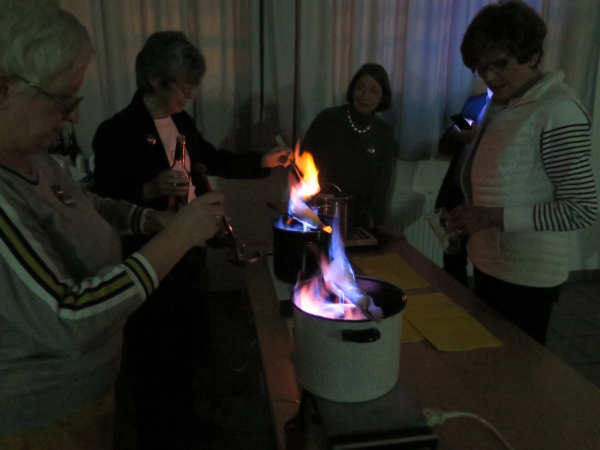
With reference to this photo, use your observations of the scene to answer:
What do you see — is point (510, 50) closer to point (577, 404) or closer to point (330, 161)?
point (577, 404)

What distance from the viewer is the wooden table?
2.44 feet

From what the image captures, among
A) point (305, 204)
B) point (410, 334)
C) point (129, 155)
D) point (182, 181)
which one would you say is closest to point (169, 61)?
point (129, 155)

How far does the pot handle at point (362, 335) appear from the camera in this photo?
0.69 m

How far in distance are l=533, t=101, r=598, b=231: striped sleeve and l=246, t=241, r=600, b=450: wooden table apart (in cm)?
29

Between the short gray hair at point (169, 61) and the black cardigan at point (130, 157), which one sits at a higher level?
the short gray hair at point (169, 61)

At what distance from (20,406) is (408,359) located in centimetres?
74

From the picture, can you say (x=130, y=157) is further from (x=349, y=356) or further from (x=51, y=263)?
(x=349, y=356)

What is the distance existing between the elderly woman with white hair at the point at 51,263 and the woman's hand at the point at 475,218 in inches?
26.0

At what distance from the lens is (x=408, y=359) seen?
0.98 m

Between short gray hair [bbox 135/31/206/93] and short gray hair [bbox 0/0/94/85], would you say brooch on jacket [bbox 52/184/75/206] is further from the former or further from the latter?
short gray hair [bbox 135/31/206/93]

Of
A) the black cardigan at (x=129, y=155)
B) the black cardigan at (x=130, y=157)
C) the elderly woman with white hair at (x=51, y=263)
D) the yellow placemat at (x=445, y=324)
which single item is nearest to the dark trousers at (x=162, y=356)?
the black cardigan at (x=130, y=157)

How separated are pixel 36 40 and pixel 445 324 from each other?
3.31ft

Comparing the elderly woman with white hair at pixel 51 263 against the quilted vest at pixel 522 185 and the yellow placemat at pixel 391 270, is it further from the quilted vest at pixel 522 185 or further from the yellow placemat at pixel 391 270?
the quilted vest at pixel 522 185

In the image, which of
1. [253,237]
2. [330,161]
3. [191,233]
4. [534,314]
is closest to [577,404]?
[534,314]
